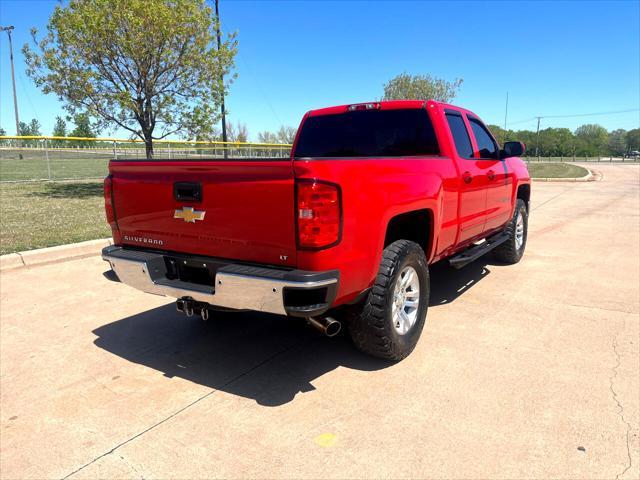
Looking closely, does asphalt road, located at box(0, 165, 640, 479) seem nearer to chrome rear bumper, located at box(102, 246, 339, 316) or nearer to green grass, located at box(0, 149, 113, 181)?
chrome rear bumper, located at box(102, 246, 339, 316)

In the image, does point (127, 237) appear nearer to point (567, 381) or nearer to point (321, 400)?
point (321, 400)

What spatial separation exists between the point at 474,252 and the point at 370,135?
1.56 meters

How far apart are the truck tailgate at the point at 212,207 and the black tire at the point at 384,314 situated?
733 mm

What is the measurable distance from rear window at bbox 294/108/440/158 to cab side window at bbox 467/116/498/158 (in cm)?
98

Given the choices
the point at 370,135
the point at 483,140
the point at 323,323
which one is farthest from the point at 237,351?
the point at 483,140

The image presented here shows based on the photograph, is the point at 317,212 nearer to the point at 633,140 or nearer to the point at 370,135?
the point at 370,135

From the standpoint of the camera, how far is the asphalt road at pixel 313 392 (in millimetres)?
2473

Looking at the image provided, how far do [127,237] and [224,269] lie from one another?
118 cm

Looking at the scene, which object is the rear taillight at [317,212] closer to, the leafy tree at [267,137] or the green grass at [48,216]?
the green grass at [48,216]

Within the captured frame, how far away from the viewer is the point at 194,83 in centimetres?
1459

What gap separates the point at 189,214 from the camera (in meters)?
3.12

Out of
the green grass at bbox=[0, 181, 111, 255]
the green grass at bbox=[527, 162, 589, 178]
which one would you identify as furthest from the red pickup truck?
the green grass at bbox=[527, 162, 589, 178]

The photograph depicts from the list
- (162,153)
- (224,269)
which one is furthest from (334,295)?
(162,153)

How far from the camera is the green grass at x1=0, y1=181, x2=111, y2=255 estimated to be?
7285 millimetres
